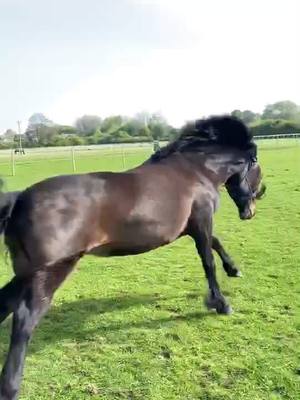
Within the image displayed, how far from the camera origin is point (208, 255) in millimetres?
4891

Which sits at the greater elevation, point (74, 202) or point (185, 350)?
point (74, 202)

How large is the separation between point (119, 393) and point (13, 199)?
4.85 ft

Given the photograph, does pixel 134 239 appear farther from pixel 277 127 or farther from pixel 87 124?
pixel 87 124

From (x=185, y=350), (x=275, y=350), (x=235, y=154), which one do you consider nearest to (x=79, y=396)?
(x=185, y=350)

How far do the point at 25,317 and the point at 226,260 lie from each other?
300 cm

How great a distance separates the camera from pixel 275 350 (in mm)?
3887

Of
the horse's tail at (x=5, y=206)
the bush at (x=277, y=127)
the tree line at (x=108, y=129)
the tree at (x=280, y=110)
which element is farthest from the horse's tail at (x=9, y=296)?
the tree at (x=280, y=110)

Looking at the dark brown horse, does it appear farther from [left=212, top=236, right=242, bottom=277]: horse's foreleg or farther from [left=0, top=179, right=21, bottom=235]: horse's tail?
[left=212, top=236, right=242, bottom=277]: horse's foreleg

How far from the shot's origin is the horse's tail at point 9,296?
137 inches

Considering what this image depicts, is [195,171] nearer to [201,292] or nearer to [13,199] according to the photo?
[201,292]

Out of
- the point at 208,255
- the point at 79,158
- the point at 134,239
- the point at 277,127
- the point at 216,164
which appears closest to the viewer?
the point at 134,239

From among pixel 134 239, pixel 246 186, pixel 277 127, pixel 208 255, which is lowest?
pixel 277 127

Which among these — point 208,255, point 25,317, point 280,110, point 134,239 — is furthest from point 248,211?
point 280,110

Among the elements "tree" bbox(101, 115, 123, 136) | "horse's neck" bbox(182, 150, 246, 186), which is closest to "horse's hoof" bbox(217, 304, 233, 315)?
"horse's neck" bbox(182, 150, 246, 186)
